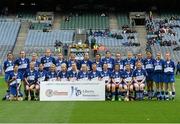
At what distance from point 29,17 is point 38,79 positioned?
1426 inches

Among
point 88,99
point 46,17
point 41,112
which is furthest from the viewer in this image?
point 46,17

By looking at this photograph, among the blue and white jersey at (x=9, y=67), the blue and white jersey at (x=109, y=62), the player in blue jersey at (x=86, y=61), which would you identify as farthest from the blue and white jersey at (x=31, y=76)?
the blue and white jersey at (x=109, y=62)

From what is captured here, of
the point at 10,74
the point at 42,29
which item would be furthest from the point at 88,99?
the point at 42,29

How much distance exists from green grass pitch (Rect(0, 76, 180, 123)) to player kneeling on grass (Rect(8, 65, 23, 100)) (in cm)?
90

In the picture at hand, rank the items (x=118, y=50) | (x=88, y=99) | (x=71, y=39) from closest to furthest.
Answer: (x=88, y=99) → (x=118, y=50) → (x=71, y=39)

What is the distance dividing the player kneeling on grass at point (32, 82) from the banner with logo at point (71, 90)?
0.35m

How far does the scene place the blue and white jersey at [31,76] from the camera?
1956cm

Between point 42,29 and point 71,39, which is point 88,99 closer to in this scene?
point 71,39

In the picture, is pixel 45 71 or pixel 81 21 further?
pixel 81 21

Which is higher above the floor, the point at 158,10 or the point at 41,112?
the point at 158,10

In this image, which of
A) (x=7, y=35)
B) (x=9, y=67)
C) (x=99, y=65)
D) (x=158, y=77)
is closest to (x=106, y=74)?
(x=99, y=65)

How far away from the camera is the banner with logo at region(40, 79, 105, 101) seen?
1917cm

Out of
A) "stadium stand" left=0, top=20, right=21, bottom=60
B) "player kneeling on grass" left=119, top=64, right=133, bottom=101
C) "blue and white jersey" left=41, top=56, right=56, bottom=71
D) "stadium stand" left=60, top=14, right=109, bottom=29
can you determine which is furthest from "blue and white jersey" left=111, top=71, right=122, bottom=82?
"stadium stand" left=60, top=14, right=109, bottom=29

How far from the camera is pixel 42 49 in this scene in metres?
47.1
